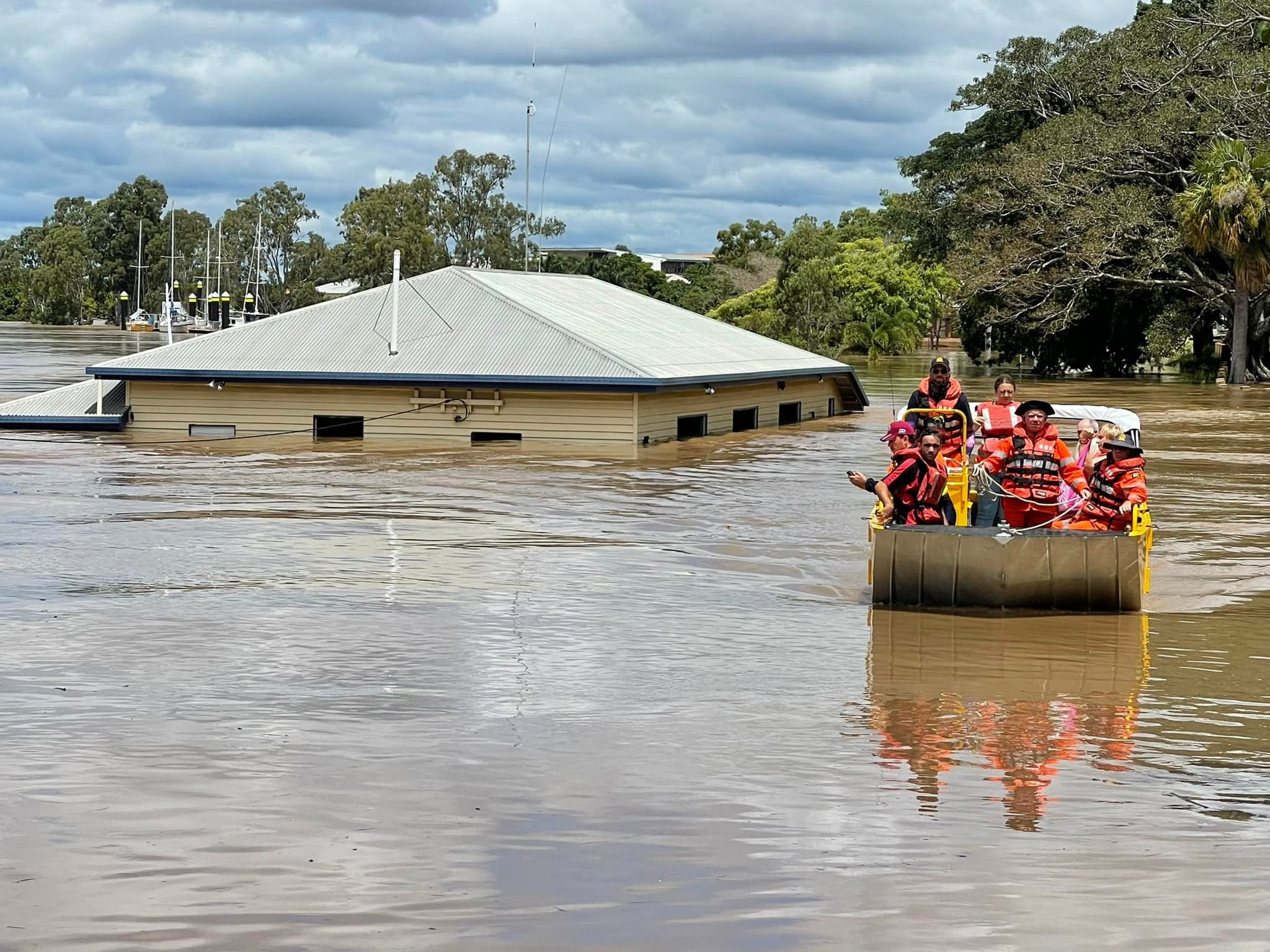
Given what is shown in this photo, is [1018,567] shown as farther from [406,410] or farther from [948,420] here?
[406,410]

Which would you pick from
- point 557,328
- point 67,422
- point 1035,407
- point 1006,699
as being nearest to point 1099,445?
point 1035,407

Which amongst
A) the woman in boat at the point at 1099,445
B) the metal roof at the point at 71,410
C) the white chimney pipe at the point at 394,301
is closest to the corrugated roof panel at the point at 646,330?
the white chimney pipe at the point at 394,301

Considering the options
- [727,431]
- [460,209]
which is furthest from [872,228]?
[727,431]

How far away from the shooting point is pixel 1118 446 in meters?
13.0

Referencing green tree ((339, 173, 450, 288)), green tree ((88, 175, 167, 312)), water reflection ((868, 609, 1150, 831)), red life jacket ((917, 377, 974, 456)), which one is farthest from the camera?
green tree ((88, 175, 167, 312))

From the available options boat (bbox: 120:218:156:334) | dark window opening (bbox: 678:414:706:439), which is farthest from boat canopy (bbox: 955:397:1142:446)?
boat (bbox: 120:218:156:334)

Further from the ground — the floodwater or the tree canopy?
the tree canopy

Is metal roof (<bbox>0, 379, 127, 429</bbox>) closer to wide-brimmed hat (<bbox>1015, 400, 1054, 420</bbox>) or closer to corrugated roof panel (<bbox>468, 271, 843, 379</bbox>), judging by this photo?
corrugated roof panel (<bbox>468, 271, 843, 379</bbox>)

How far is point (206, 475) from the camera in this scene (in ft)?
79.7

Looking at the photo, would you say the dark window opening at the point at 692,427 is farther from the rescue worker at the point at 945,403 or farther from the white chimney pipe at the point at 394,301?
the rescue worker at the point at 945,403

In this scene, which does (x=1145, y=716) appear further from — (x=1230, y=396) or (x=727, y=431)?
(x=1230, y=396)

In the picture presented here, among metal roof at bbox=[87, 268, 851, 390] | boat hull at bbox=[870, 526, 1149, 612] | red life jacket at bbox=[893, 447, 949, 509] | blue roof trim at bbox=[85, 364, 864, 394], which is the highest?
metal roof at bbox=[87, 268, 851, 390]

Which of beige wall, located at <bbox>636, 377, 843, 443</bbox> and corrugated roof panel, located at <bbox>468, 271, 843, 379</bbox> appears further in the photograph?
corrugated roof panel, located at <bbox>468, 271, 843, 379</bbox>

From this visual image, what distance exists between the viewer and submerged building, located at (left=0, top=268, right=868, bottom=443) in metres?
30.6
